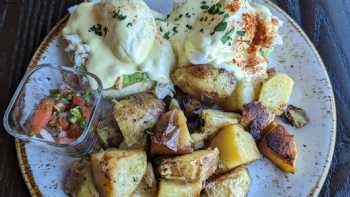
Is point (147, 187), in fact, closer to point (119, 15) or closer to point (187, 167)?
point (187, 167)

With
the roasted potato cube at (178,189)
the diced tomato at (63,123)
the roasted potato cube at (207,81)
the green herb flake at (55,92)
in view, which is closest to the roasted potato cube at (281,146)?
the roasted potato cube at (207,81)

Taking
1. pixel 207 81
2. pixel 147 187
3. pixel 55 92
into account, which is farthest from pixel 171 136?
pixel 55 92

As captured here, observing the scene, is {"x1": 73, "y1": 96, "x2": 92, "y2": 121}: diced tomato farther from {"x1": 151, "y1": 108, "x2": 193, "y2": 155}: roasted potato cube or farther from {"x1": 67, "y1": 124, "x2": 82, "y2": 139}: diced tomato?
{"x1": 151, "y1": 108, "x2": 193, "y2": 155}: roasted potato cube

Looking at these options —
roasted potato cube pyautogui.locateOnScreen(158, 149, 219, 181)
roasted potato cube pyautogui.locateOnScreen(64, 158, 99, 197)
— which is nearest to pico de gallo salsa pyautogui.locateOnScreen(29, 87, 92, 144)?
roasted potato cube pyautogui.locateOnScreen(64, 158, 99, 197)

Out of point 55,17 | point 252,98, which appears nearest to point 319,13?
point 252,98

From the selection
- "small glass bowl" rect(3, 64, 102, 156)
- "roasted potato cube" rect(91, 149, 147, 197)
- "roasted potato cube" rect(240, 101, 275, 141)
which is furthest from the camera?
"roasted potato cube" rect(240, 101, 275, 141)
